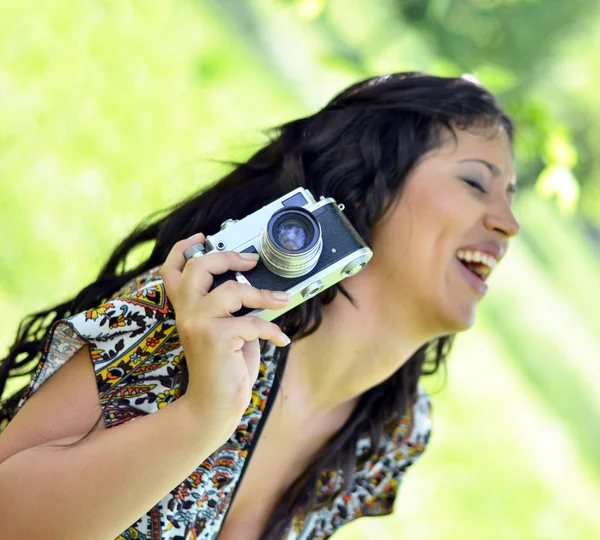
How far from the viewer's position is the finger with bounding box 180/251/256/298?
1.22 m

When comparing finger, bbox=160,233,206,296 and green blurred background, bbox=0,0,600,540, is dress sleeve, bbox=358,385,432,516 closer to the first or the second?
green blurred background, bbox=0,0,600,540

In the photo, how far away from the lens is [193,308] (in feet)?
4.00

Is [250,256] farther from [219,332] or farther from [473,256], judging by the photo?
[473,256]

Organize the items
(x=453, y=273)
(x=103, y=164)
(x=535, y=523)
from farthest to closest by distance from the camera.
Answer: (x=535, y=523), (x=103, y=164), (x=453, y=273)

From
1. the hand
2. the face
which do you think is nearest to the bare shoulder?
the hand

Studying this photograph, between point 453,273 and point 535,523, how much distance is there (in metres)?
2.18

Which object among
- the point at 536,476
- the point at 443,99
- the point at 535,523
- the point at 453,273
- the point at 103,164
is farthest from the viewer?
the point at 536,476

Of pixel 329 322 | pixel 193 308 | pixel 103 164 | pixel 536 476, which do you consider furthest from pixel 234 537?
pixel 536 476

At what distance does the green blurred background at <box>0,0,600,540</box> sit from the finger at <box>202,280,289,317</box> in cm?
91

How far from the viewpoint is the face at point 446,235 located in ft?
5.22

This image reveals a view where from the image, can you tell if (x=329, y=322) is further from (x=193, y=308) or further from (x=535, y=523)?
(x=535, y=523)

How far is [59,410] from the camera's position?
137cm

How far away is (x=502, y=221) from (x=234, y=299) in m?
0.72

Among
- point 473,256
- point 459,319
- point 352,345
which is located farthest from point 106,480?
point 473,256
